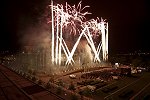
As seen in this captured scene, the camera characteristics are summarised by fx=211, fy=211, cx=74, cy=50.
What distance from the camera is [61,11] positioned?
45.8 meters

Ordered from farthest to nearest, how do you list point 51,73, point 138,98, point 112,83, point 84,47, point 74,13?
point 84,47, point 74,13, point 51,73, point 112,83, point 138,98

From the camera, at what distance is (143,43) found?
286 ft

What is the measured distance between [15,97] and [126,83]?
19921 mm

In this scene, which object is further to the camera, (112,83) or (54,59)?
(54,59)

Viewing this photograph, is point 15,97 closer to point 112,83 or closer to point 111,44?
point 112,83

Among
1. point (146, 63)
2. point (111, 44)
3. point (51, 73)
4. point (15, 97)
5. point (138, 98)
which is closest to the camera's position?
point (15, 97)

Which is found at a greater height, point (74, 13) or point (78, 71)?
point (74, 13)

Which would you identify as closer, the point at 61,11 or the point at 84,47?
the point at 61,11

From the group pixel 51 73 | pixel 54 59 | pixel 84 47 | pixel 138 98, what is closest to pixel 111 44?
pixel 84 47

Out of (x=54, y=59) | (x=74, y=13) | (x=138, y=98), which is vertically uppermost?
(x=74, y=13)

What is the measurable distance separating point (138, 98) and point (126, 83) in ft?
28.7

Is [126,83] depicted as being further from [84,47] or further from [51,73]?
[84,47]

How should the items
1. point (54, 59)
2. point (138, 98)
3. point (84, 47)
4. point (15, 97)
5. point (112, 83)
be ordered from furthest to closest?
point (84, 47) < point (54, 59) < point (112, 83) < point (138, 98) < point (15, 97)

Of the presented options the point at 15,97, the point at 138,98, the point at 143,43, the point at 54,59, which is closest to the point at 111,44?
the point at 143,43
